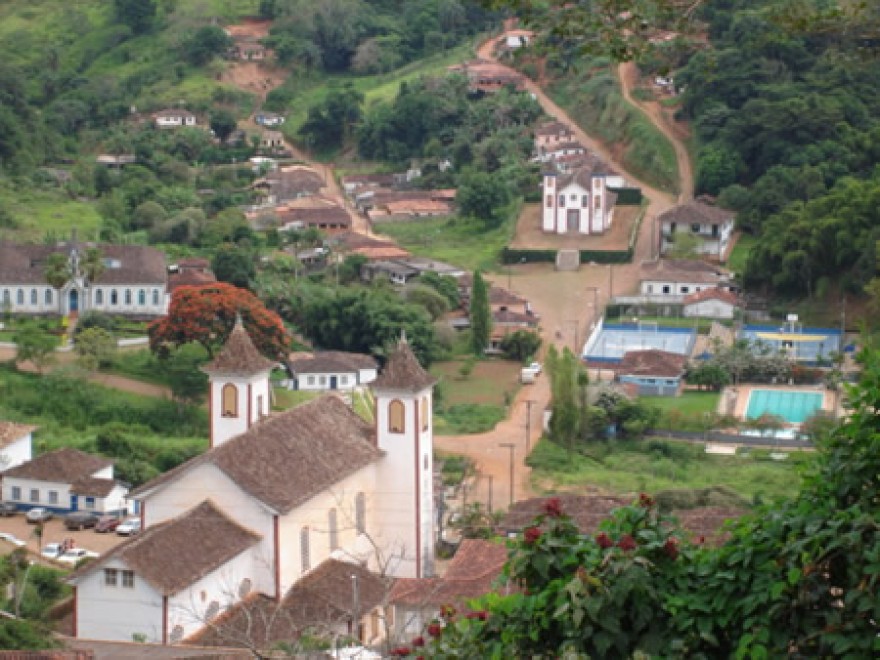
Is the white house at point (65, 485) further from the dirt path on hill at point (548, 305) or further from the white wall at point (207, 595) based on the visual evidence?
the white wall at point (207, 595)

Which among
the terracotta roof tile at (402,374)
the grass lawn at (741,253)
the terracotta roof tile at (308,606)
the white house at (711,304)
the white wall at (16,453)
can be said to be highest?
the terracotta roof tile at (402,374)

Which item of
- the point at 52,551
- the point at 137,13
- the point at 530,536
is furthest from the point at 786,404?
the point at 137,13

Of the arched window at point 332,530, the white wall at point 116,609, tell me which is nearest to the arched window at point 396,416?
the arched window at point 332,530

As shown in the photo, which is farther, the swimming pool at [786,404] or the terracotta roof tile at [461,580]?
the swimming pool at [786,404]

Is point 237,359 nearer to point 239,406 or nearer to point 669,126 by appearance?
point 239,406

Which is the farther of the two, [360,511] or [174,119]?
[174,119]

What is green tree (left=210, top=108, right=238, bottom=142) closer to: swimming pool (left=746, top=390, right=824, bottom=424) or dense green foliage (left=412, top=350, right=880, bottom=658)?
swimming pool (left=746, top=390, right=824, bottom=424)
